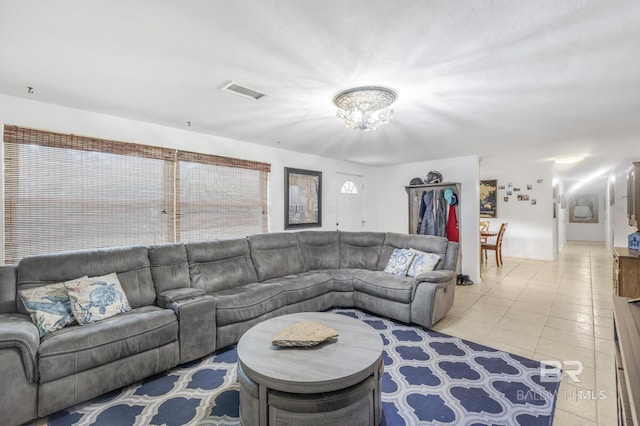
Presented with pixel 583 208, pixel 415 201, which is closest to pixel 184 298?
pixel 415 201

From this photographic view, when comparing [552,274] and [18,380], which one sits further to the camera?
[552,274]

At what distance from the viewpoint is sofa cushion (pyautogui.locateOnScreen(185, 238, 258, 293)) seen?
3094 mm

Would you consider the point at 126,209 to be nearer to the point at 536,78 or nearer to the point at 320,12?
the point at 320,12

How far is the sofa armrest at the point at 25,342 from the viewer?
1684 mm

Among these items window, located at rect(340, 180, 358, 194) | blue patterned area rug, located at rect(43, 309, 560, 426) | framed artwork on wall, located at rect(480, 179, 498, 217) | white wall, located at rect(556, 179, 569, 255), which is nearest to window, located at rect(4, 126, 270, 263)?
blue patterned area rug, located at rect(43, 309, 560, 426)

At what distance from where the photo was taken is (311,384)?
1465 mm

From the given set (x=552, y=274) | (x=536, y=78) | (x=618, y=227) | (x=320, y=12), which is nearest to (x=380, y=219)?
(x=552, y=274)

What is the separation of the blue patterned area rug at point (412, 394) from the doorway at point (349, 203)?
3.22m

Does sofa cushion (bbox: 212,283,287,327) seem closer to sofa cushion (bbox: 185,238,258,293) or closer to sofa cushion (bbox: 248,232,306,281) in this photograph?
sofa cushion (bbox: 185,238,258,293)

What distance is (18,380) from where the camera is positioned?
5.54 feet

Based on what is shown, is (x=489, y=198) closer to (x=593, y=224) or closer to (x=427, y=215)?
(x=427, y=215)

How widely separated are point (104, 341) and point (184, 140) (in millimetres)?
2339

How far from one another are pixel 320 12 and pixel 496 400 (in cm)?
258

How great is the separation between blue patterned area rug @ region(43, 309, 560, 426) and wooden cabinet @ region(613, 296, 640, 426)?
688mm
